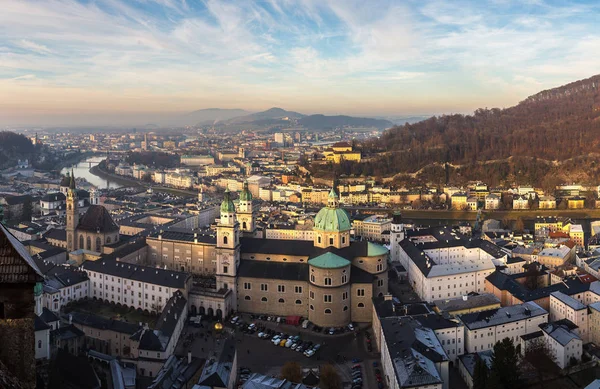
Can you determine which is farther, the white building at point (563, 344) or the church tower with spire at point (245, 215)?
the church tower with spire at point (245, 215)

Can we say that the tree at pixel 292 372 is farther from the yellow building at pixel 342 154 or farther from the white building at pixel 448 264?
the yellow building at pixel 342 154

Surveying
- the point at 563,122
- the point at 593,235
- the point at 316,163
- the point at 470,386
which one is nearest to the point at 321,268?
the point at 470,386

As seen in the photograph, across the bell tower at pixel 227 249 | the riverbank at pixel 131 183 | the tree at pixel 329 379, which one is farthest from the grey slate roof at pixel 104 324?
the riverbank at pixel 131 183

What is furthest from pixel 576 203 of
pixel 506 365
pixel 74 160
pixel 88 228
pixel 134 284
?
pixel 74 160

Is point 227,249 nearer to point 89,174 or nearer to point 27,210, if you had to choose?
point 27,210

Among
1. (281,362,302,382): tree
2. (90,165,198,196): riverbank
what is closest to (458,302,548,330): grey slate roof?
(281,362,302,382): tree

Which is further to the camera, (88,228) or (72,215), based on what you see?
(72,215)

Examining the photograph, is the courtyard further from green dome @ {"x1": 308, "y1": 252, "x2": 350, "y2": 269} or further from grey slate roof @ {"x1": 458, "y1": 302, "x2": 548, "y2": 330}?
grey slate roof @ {"x1": 458, "y1": 302, "x2": 548, "y2": 330}
